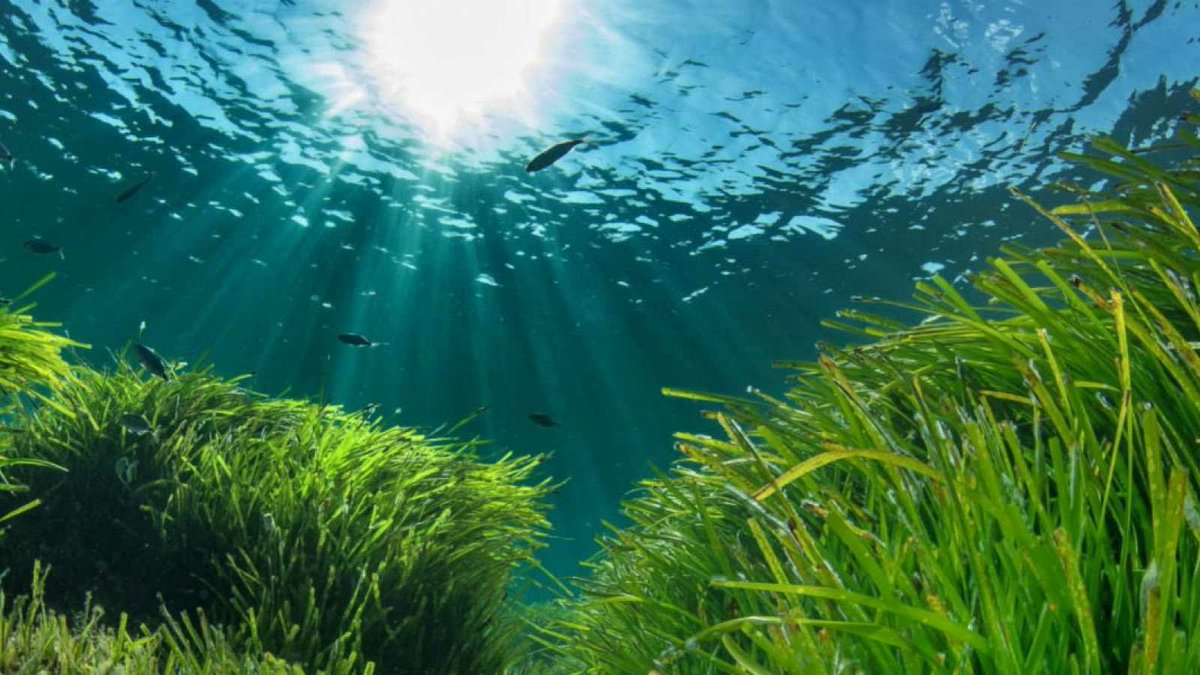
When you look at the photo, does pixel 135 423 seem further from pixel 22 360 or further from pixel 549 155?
pixel 549 155

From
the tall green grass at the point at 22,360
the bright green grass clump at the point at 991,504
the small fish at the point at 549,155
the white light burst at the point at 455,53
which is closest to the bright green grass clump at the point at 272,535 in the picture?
the tall green grass at the point at 22,360

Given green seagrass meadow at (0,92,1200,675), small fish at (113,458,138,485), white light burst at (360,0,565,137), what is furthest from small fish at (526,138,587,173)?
white light burst at (360,0,565,137)

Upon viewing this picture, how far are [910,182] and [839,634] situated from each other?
1327 cm

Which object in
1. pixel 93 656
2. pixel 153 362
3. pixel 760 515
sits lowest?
pixel 153 362

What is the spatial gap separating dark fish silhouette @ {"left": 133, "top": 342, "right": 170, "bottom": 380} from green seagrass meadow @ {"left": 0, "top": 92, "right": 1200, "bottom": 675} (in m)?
0.10

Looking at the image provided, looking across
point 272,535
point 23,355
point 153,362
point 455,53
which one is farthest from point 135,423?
point 455,53

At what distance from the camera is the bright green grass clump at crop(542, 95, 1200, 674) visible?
970mm

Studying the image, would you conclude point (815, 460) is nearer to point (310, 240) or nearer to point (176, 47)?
point (176, 47)

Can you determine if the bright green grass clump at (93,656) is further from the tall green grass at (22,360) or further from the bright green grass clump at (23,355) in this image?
the bright green grass clump at (23,355)

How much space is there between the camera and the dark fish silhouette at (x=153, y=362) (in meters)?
4.49

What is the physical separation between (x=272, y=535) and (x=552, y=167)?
11.3 meters

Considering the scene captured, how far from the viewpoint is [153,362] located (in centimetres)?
457

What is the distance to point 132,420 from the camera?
3.75 m

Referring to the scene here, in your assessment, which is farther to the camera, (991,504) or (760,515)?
(760,515)
